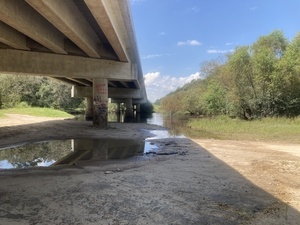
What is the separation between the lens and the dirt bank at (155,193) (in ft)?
14.4

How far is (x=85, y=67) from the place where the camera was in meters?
19.4

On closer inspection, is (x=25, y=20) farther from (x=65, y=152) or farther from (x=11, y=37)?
(x=65, y=152)

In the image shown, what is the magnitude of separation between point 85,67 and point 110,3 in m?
8.33

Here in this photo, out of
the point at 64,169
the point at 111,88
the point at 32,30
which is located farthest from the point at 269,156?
the point at 111,88

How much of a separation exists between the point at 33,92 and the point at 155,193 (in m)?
53.0

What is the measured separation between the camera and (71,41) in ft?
58.6

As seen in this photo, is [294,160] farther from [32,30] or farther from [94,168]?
[32,30]

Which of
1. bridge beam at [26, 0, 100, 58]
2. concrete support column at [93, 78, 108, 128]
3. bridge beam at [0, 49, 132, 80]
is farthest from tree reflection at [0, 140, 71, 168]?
concrete support column at [93, 78, 108, 128]

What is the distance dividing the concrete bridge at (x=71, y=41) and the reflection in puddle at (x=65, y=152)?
195 inches

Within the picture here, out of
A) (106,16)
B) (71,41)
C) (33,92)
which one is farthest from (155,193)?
(33,92)

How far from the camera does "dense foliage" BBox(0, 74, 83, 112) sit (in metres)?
43.8

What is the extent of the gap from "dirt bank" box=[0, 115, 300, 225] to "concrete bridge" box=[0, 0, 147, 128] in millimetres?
5862

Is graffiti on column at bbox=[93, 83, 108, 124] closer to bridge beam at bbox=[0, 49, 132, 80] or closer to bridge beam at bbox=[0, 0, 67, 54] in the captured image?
bridge beam at bbox=[0, 49, 132, 80]

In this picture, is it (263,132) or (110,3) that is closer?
(110,3)
